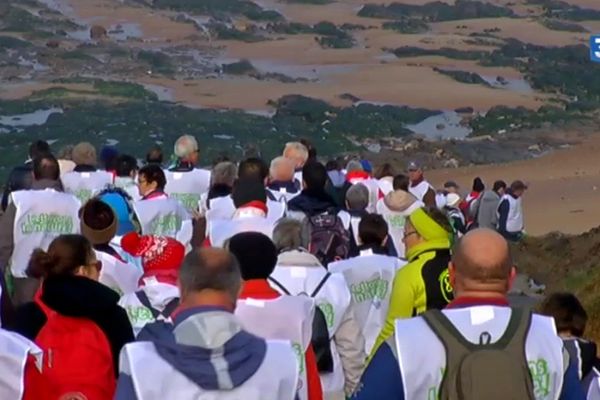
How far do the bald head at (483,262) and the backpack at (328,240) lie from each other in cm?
451

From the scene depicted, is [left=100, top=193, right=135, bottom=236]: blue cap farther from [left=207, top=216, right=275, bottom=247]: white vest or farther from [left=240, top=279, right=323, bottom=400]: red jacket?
[left=240, top=279, right=323, bottom=400]: red jacket

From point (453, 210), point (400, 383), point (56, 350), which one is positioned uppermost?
point (400, 383)

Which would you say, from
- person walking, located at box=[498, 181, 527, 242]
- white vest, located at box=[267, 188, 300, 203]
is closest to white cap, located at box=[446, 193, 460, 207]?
person walking, located at box=[498, 181, 527, 242]

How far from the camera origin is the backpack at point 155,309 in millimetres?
6480

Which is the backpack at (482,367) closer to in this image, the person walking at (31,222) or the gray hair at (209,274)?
the gray hair at (209,274)

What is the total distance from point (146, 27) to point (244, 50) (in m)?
6.99

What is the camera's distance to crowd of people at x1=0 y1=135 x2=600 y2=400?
4.29 meters

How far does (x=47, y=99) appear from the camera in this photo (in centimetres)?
4022

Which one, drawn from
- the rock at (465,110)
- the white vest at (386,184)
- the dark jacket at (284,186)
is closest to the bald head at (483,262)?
the dark jacket at (284,186)

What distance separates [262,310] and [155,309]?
2.96ft

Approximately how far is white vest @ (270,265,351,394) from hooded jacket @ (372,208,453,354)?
0.22 meters

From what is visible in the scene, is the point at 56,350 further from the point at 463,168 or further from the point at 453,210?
the point at 463,168

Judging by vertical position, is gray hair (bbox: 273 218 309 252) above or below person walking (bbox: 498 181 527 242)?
above

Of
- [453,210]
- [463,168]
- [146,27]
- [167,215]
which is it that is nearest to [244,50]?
[146,27]
